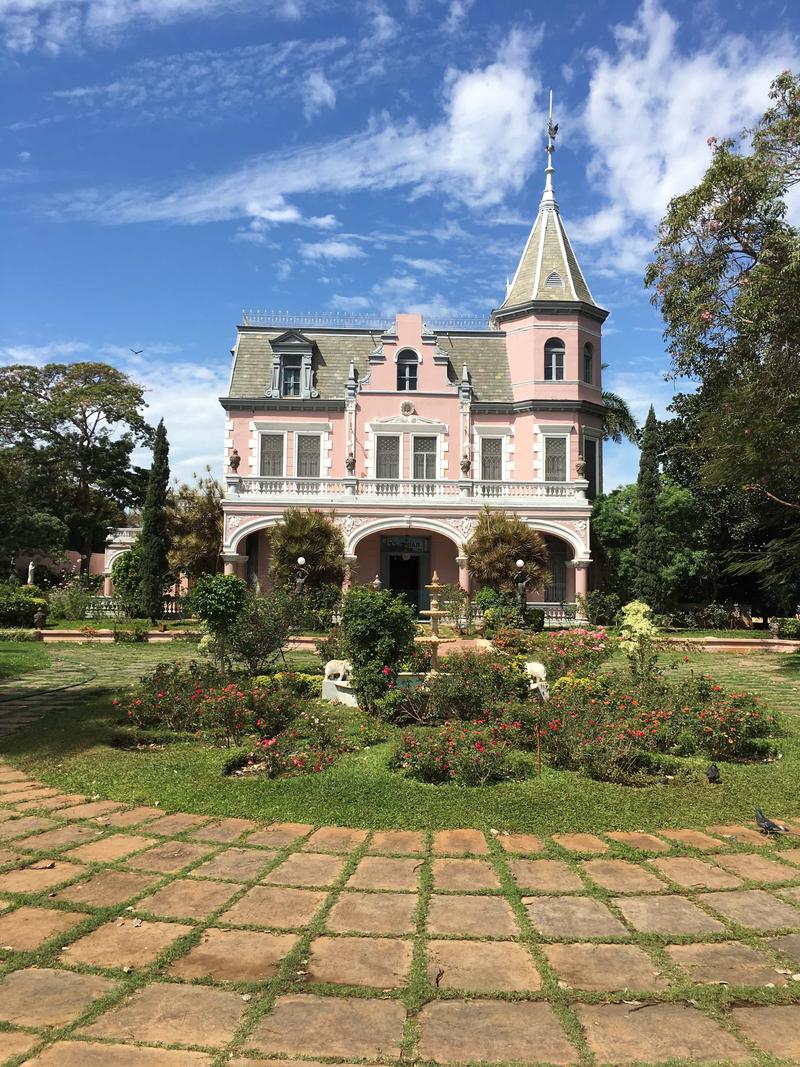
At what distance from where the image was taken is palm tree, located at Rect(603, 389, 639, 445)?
3095 cm

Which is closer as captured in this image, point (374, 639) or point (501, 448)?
point (374, 639)

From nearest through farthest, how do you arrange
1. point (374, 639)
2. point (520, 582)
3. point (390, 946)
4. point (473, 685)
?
point (390, 946), point (473, 685), point (374, 639), point (520, 582)

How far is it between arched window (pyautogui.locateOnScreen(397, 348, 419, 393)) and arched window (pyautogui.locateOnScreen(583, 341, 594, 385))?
6934 millimetres

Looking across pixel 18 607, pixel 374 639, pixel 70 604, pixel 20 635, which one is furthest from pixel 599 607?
pixel 18 607

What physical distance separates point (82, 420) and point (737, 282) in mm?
33747

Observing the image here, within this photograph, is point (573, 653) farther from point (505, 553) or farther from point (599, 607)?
point (599, 607)

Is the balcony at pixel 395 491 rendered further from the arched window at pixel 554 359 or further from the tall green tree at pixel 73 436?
the tall green tree at pixel 73 436

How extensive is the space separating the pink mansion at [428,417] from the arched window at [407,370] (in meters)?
0.04

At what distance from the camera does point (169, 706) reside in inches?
353

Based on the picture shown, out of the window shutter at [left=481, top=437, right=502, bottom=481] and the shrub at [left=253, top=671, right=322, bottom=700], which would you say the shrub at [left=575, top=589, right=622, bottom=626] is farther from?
the shrub at [left=253, top=671, right=322, bottom=700]

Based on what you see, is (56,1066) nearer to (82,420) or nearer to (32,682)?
(32,682)

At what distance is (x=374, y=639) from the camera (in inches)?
379

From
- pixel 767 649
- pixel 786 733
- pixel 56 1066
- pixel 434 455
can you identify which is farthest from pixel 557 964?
pixel 434 455

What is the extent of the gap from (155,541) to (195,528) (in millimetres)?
1999
